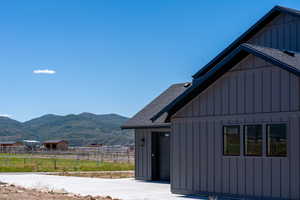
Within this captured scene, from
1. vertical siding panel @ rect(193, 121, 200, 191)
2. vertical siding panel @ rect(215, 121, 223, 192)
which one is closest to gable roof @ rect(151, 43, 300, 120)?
vertical siding panel @ rect(193, 121, 200, 191)

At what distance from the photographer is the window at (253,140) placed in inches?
639

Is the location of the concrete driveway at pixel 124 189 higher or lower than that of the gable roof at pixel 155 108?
lower

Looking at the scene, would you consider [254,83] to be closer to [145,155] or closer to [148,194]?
[148,194]

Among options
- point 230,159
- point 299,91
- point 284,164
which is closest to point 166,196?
point 230,159

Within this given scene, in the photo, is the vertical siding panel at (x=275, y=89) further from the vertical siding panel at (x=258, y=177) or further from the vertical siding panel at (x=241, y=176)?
the vertical siding panel at (x=241, y=176)

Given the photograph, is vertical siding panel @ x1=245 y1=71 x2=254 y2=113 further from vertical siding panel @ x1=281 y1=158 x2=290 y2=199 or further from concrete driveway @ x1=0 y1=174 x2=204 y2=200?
concrete driveway @ x1=0 y1=174 x2=204 y2=200

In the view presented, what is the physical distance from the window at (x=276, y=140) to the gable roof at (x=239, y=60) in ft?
5.54

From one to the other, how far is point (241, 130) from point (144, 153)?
916 cm

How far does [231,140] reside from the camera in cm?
1708

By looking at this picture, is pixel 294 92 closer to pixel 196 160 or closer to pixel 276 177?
pixel 276 177

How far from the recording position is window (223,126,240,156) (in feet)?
55.3

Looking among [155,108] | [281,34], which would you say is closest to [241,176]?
[281,34]

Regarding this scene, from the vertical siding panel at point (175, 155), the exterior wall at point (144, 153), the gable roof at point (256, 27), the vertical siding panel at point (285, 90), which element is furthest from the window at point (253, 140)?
the exterior wall at point (144, 153)

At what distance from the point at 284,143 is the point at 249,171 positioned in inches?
57.5
